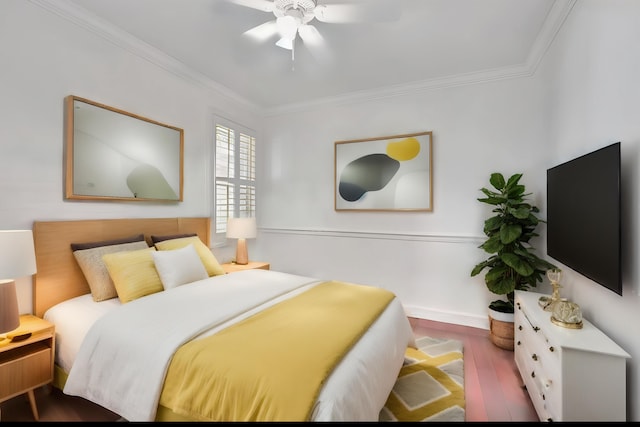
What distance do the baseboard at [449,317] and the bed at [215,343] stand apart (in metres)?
1.11

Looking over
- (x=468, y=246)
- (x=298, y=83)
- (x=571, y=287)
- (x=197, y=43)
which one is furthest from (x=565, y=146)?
(x=197, y=43)

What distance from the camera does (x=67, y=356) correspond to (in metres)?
1.83

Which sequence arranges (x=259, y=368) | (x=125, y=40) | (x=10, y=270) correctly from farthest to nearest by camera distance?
(x=125, y=40)
(x=10, y=270)
(x=259, y=368)

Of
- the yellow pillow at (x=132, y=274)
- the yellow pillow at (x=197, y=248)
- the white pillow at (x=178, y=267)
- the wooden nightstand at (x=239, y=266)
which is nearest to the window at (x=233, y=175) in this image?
the wooden nightstand at (x=239, y=266)

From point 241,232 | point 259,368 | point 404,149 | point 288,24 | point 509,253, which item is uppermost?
point 288,24

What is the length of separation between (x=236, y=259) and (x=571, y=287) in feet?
10.4

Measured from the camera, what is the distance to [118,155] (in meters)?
2.57

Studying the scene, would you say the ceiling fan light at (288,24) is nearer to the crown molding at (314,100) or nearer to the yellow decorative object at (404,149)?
the crown molding at (314,100)

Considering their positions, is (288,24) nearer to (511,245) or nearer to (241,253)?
(241,253)

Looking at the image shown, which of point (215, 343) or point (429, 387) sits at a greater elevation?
point (215, 343)

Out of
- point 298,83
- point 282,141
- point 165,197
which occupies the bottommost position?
point 165,197

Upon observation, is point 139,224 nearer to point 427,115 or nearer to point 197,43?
point 197,43

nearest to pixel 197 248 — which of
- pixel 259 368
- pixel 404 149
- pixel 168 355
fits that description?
pixel 168 355

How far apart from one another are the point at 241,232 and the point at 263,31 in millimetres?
2072
